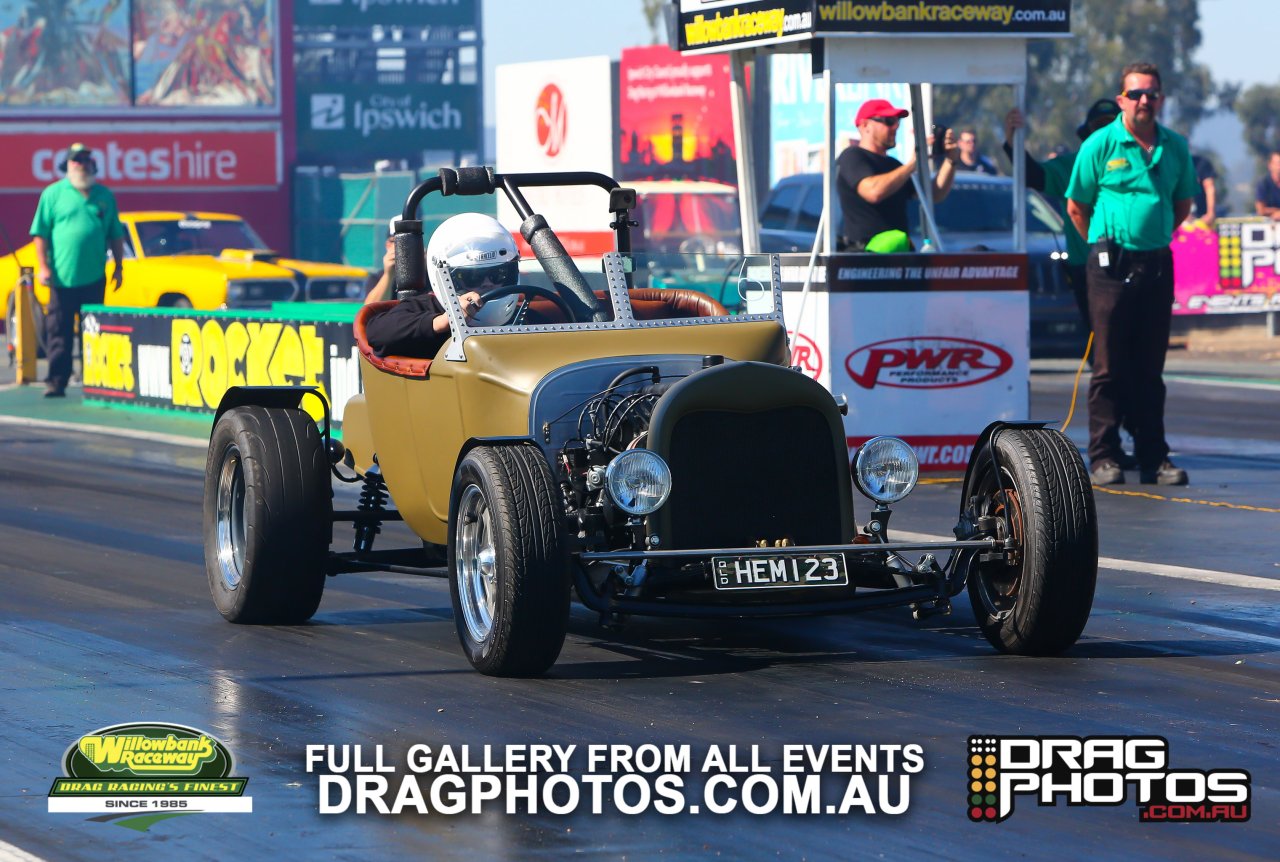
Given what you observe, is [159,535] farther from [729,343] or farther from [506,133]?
[506,133]

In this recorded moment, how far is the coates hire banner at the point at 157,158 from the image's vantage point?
4416cm

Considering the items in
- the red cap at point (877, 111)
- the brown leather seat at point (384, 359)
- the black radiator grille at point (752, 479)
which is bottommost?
the black radiator grille at point (752, 479)

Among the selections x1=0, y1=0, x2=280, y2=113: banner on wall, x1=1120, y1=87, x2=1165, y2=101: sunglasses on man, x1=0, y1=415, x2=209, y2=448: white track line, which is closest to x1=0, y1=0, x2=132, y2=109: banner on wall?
x1=0, y1=0, x2=280, y2=113: banner on wall

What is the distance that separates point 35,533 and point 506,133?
17.3 m

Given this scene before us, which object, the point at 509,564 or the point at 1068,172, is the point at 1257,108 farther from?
the point at 509,564

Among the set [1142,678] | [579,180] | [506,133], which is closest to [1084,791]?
[1142,678]

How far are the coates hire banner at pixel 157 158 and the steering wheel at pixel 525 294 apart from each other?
36.9m

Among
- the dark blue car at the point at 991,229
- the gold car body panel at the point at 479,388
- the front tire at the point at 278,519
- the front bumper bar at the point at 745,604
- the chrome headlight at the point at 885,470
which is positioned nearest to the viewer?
the front bumper bar at the point at 745,604

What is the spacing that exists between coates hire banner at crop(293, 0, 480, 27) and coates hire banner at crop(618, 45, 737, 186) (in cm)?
3709

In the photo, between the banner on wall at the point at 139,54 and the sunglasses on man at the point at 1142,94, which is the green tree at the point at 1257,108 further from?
the sunglasses on man at the point at 1142,94

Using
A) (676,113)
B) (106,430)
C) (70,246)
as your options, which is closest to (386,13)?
(676,113)

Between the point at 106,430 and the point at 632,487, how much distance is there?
1134cm

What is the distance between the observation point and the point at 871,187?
13.7 m

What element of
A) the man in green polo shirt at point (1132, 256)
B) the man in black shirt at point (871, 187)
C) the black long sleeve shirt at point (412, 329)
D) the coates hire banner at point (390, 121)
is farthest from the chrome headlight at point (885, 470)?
the coates hire banner at point (390, 121)
